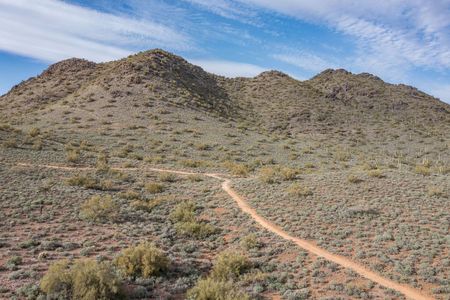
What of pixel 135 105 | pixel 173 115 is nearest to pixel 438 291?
pixel 173 115

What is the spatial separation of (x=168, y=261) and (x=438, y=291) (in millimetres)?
8691

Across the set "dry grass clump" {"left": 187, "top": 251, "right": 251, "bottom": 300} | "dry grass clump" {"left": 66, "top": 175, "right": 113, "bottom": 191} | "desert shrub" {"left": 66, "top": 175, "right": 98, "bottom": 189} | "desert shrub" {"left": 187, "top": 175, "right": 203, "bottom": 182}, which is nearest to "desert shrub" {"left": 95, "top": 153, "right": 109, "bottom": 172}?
"dry grass clump" {"left": 66, "top": 175, "right": 113, "bottom": 191}

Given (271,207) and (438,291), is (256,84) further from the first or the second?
(438,291)

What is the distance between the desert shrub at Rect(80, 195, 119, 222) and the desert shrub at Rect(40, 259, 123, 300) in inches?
295

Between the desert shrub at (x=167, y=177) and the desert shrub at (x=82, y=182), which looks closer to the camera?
the desert shrub at (x=82, y=182)

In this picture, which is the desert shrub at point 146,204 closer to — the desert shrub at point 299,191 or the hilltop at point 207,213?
the hilltop at point 207,213

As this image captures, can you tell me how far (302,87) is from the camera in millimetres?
88812

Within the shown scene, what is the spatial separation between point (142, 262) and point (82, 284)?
266cm

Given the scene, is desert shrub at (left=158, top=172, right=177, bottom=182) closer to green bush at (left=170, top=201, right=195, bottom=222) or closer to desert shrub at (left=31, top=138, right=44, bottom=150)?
green bush at (left=170, top=201, right=195, bottom=222)

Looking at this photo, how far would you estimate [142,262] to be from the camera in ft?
43.4

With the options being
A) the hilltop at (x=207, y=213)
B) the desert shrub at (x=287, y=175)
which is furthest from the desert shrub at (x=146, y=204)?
the desert shrub at (x=287, y=175)

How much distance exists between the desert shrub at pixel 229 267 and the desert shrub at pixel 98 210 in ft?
23.5

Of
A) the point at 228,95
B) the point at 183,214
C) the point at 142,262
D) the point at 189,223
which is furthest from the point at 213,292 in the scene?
the point at 228,95

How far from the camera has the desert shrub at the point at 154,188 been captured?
25.7 m
